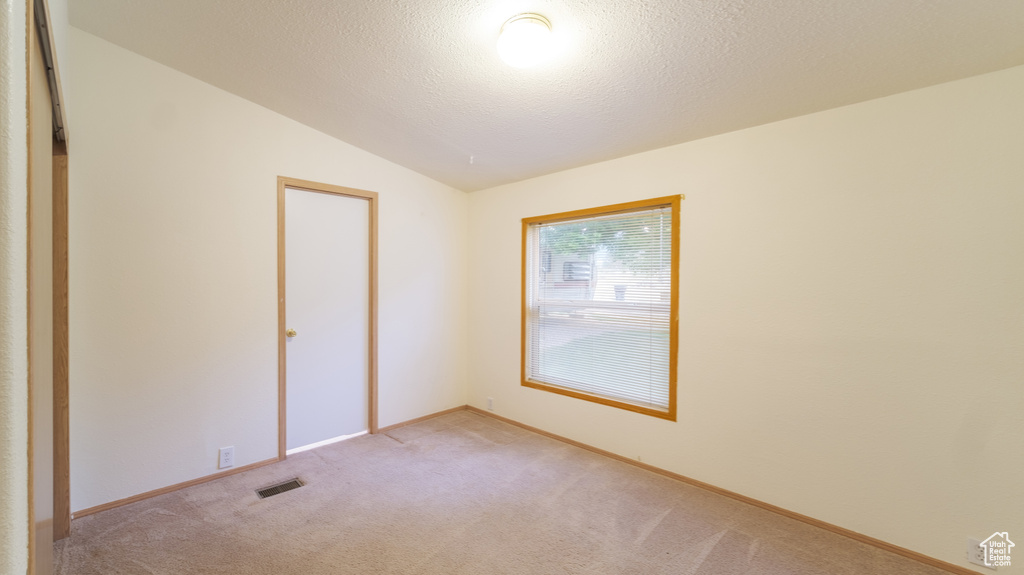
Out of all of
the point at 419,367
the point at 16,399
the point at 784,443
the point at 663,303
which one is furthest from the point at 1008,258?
the point at 419,367

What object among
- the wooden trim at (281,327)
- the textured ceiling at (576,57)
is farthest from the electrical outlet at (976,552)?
the wooden trim at (281,327)

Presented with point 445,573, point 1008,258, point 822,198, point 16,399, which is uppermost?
point 822,198

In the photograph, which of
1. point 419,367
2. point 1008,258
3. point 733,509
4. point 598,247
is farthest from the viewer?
point 419,367

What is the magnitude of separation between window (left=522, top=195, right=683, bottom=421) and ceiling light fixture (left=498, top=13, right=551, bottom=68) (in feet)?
5.03

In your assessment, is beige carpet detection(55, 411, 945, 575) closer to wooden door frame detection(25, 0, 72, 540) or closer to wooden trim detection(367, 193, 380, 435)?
wooden door frame detection(25, 0, 72, 540)

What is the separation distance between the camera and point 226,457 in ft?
9.41

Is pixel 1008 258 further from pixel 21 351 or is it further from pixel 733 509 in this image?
pixel 21 351

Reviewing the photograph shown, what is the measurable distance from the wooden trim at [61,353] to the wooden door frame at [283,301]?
3.62ft

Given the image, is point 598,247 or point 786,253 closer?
point 786,253

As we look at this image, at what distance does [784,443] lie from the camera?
247 cm

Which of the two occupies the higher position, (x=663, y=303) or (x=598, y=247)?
(x=598, y=247)

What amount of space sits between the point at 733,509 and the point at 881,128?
2.33 m

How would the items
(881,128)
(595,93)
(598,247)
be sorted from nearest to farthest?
(881,128) < (595,93) < (598,247)

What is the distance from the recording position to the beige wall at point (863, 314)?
6.31 ft
